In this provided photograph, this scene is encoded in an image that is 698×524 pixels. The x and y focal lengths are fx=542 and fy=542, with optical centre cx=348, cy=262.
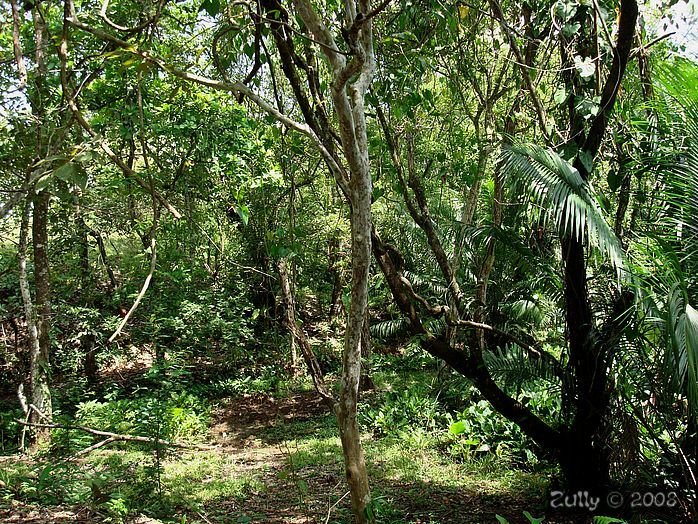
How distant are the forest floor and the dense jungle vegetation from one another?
0.04 m

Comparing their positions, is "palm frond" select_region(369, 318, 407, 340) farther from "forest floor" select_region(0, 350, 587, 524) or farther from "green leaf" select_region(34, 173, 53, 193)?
"green leaf" select_region(34, 173, 53, 193)

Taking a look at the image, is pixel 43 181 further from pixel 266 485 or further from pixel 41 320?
pixel 41 320

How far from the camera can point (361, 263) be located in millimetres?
2656

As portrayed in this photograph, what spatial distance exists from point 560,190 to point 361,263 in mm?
1713

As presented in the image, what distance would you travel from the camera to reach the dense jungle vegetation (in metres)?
2.84

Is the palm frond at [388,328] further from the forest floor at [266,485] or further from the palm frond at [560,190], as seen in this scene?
the palm frond at [560,190]

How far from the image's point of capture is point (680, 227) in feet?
11.4

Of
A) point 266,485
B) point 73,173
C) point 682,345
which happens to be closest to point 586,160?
point 682,345

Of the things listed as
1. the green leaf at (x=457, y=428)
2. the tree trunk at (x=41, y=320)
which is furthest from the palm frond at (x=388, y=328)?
the tree trunk at (x=41, y=320)

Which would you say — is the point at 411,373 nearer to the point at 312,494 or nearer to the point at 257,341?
the point at 257,341

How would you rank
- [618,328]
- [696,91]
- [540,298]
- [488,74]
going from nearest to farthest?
1. [696,91]
2. [618,328]
3. [488,74]
4. [540,298]

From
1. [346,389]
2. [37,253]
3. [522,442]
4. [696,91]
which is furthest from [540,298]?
[37,253]

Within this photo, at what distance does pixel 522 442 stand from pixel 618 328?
2.62 metres

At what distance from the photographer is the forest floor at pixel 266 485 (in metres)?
3.95
